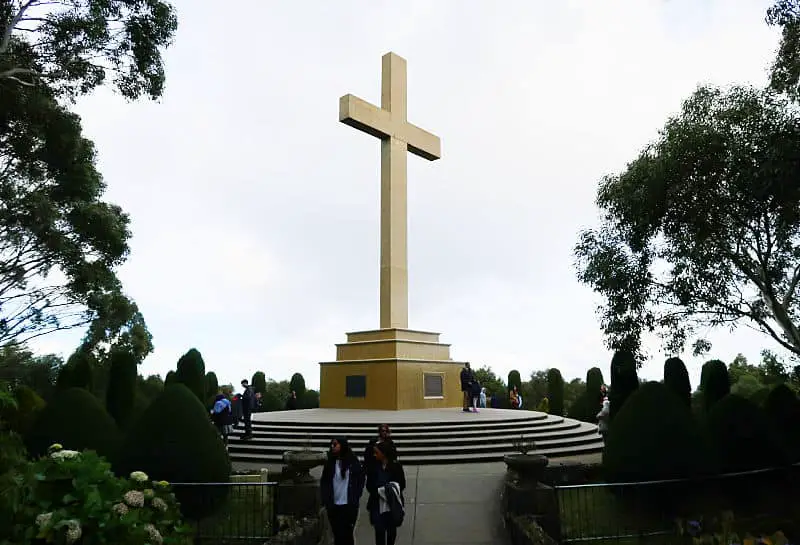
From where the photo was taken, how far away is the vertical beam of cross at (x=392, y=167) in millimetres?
21344

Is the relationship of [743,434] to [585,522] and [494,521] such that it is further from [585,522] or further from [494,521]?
[494,521]

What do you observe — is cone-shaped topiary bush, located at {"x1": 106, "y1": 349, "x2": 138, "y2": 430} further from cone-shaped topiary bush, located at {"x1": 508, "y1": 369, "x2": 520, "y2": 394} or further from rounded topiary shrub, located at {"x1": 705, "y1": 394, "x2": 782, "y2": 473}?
cone-shaped topiary bush, located at {"x1": 508, "y1": 369, "x2": 520, "y2": 394}

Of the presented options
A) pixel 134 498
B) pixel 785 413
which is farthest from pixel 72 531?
pixel 785 413

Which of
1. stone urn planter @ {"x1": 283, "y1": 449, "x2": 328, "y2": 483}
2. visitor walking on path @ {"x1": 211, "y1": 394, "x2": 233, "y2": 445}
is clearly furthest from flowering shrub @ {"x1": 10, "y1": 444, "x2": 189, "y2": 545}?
visitor walking on path @ {"x1": 211, "y1": 394, "x2": 233, "y2": 445}

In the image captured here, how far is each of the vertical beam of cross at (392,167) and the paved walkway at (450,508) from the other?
30.5ft

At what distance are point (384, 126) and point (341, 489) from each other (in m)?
17.0

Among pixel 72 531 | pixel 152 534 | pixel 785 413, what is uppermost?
pixel 785 413

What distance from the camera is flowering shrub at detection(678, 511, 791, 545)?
8875mm

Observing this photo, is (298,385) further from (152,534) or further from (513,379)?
(152,534)

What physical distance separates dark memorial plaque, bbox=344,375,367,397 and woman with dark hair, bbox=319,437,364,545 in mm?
14093

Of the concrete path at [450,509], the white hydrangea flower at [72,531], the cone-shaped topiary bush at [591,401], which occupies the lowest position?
the concrete path at [450,509]

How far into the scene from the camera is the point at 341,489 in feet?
23.7

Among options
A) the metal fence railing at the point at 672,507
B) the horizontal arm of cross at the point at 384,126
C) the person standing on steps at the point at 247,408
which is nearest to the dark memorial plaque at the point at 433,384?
the person standing on steps at the point at 247,408

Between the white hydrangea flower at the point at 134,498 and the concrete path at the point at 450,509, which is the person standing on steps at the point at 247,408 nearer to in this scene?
the concrete path at the point at 450,509
